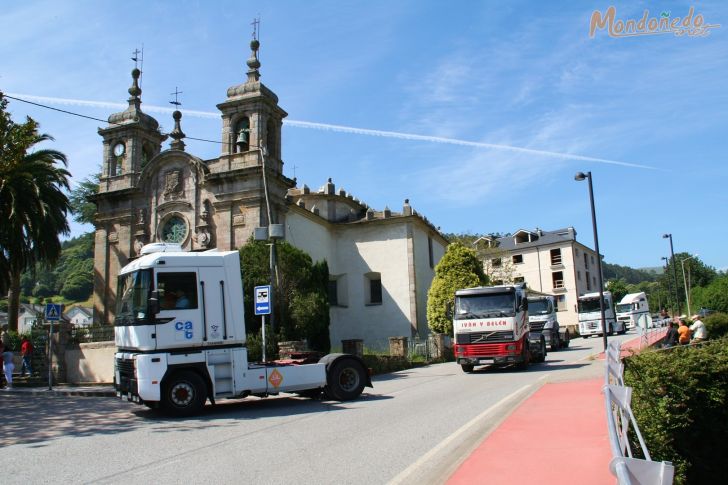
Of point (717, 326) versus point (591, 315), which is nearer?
point (717, 326)

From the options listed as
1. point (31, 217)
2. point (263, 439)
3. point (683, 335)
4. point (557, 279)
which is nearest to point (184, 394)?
point (263, 439)

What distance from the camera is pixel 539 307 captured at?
2812cm

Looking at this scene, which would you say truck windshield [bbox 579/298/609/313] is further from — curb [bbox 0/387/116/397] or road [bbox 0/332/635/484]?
curb [bbox 0/387/116/397]

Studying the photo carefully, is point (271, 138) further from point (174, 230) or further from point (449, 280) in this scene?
point (449, 280)

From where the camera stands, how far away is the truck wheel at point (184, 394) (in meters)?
11.0

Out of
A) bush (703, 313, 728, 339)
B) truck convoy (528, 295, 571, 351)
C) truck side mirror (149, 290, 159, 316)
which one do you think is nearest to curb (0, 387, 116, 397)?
truck side mirror (149, 290, 159, 316)

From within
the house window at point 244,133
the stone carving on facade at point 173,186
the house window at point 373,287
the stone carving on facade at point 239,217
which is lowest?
the house window at point 373,287

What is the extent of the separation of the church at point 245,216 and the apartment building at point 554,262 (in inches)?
1152

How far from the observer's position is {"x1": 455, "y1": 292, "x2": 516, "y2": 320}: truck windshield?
60.7 feet

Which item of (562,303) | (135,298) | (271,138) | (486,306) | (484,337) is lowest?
(484,337)

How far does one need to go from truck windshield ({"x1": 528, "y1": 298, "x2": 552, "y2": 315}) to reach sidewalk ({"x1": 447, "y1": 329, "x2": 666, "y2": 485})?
17.6 m

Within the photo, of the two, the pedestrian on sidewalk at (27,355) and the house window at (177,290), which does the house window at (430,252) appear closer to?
the pedestrian on sidewalk at (27,355)

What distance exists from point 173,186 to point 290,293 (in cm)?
928

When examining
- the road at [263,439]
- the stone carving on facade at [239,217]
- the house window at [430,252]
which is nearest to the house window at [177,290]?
the road at [263,439]
